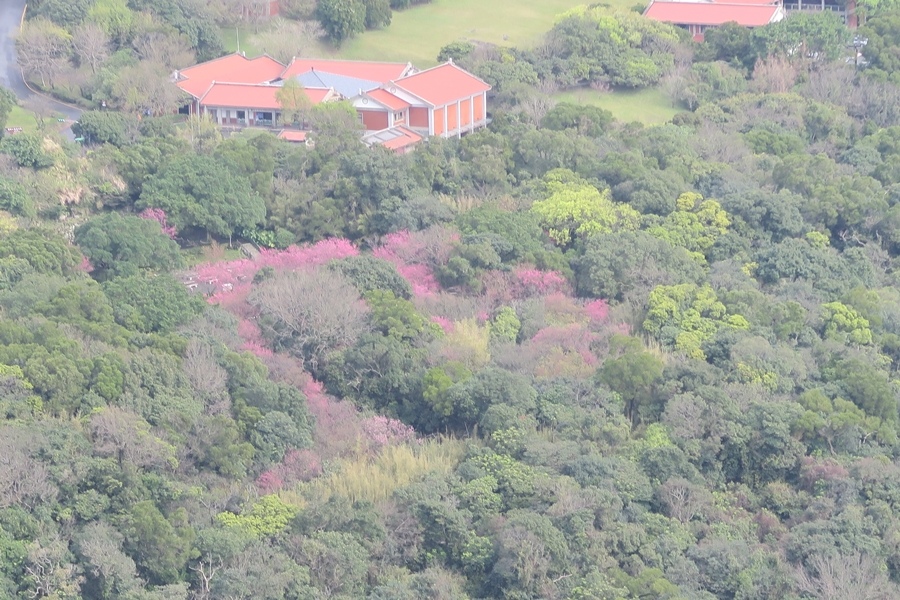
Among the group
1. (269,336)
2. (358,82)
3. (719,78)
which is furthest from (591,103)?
(269,336)

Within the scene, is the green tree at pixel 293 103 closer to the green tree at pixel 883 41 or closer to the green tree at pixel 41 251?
the green tree at pixel 41 251

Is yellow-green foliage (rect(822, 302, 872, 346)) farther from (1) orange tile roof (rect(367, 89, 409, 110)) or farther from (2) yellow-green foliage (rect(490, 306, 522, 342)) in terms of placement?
(1) orange tile roof (rect(367, 89, 409, 110))

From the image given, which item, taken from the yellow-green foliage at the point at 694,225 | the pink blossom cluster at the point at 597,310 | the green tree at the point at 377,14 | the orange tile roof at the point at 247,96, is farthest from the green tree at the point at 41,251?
the green tree at the point at 377,14

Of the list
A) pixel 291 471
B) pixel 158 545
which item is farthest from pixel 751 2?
pixel 158 545

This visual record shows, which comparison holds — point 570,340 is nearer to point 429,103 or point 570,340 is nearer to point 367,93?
point 429,103

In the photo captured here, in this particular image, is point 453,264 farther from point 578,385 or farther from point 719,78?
point 719,78

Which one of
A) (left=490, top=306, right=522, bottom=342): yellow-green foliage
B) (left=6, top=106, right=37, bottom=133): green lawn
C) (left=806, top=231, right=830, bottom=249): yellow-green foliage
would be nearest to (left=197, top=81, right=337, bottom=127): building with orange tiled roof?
(left=6, top=106, right=37, bottom=133): green lawn
